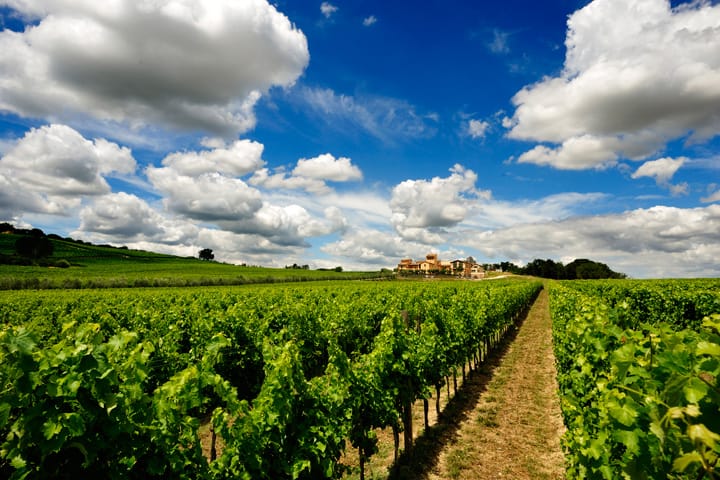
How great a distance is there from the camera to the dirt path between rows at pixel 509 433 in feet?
22.2

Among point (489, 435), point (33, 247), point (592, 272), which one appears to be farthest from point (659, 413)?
point (592, 272)

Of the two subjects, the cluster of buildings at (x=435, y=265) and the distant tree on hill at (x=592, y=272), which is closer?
the distant tree on hill at (x=592, y=272)

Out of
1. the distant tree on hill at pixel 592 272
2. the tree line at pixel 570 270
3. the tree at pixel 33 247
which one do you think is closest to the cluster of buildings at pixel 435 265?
the tree line at pixel 570 270

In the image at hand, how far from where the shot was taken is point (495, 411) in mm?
9406

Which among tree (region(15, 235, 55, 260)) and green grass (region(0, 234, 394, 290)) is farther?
tree (region(15, 235, 55, 260))

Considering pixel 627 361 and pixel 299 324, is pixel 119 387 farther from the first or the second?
pixel 299 324

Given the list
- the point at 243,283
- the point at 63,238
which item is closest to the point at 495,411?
the point at 243,283

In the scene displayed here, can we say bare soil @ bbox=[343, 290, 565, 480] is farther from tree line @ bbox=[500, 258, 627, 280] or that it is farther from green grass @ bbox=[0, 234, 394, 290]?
tree line @ bbox=[500, 258, 627, 280]

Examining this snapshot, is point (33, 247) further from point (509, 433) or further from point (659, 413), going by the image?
point (659, 413)

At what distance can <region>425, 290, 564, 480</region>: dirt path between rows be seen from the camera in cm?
676

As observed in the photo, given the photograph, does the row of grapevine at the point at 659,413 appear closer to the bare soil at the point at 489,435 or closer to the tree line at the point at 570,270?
the bare soil at the point at 489,435

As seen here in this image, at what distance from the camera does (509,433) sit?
Result: 817 cm

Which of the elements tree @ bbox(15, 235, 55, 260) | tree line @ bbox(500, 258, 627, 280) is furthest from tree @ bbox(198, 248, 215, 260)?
tree line @ bbox(500, 258, 627, 280)

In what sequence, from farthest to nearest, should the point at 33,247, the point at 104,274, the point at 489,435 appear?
the point at 33,247, the point at 104,274, the point at 489,435
